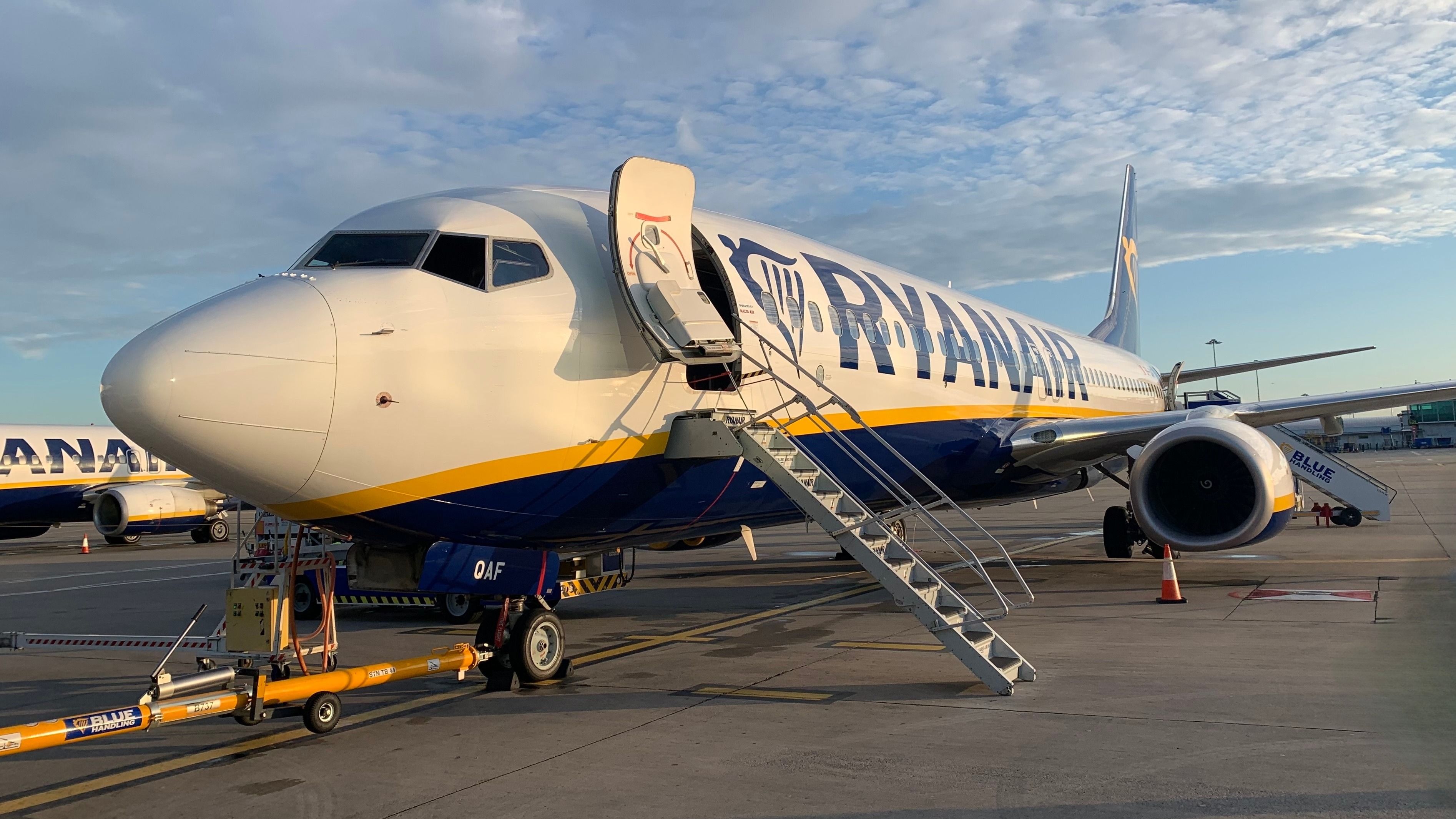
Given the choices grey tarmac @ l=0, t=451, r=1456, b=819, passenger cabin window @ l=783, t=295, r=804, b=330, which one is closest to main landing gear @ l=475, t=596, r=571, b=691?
grey tarmac @ l=0, t=451, r=1456, b=819

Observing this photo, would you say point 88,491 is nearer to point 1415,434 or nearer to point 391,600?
point 391,600

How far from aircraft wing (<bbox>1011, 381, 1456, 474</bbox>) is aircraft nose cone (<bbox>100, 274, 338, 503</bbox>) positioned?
32.7 feet

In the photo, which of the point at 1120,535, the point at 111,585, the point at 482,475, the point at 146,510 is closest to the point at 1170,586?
the point at 1120,535

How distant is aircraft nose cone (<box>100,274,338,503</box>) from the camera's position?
5.64m

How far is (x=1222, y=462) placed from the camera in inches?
508

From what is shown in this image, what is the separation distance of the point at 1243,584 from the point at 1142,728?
Result: 8506 millimetres

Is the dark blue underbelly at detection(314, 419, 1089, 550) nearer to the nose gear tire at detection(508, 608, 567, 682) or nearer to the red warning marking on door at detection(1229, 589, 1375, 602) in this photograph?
the nose gear tire at detection(508, 608, 567, 682)

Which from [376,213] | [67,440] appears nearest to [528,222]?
[376,213]

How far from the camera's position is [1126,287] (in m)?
28.2

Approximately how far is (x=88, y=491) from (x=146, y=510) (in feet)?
8.36

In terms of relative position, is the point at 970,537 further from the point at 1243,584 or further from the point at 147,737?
the point at 147,737

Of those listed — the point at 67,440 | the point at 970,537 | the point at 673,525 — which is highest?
the point at 67,440

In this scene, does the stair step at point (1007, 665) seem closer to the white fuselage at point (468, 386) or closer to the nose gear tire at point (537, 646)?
the white fuselage at point (468, 386)

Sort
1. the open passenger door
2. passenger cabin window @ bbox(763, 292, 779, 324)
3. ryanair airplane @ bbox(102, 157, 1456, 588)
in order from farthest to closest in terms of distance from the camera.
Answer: passenger cabin window @ bbox(763, 292, 779, 324) < the open passenger door < ryanair airplane @ bbox(102, 157, 1456, 588)
